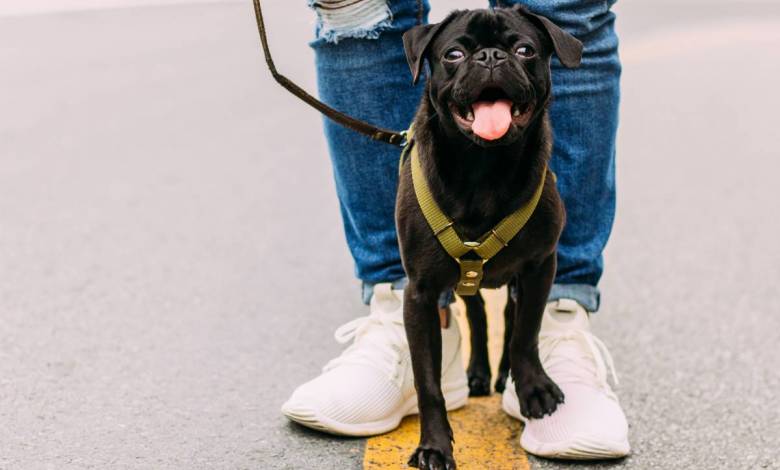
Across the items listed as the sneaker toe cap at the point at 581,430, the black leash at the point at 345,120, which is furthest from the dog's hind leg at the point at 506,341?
the black leash at the point at 345,120

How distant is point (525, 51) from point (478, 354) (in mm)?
1071

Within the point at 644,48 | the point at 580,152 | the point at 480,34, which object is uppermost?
the point at 480,34

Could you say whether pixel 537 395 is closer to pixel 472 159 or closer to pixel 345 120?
pixel 472 159

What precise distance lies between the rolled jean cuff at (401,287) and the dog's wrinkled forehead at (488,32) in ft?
2.55

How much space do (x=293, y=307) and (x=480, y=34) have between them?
1916 millimetres

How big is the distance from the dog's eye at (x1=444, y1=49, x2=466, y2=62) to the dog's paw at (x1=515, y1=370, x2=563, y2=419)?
88cm

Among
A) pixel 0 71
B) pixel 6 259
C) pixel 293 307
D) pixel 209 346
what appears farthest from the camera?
pixel 0 71

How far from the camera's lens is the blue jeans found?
119 inches

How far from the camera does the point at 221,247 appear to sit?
501 centimetres

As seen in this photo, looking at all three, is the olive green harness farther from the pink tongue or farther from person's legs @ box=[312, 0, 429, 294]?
person's legs @ box=[312, 0, 429, 294]

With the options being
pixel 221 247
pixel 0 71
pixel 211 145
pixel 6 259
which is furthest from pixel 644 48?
pixel 6 259

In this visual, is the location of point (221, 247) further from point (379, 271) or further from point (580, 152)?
point (580, 152)

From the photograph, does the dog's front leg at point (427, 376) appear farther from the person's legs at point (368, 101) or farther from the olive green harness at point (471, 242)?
the person's legs at point (368, 101)

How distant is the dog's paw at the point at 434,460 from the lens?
2.63 meters
